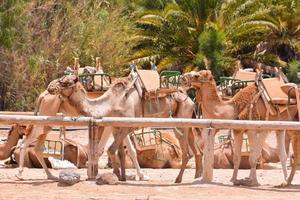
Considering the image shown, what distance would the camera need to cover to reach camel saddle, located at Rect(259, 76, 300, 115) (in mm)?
13289

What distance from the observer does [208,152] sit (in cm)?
1176

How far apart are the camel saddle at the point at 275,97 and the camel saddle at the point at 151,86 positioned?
5.16ft

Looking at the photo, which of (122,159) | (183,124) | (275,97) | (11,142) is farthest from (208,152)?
(11,142)

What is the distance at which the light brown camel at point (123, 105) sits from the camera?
1259cm

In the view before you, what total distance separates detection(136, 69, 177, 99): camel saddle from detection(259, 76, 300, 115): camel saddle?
157 cm

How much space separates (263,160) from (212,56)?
1655 centimetres

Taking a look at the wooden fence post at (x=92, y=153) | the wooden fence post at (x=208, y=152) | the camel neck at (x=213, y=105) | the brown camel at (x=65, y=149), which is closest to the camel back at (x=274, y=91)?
the camel neck at (x=213, y=105)

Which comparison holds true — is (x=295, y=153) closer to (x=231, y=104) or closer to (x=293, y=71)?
(x=231, y=104)

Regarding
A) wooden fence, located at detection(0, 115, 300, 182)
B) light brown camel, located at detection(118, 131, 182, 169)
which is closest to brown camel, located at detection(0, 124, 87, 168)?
light brown camel, located at detection(118, 131, 182, 169)

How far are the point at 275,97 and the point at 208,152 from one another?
91.7 inches

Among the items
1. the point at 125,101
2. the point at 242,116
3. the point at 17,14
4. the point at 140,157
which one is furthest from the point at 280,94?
the point at 17,14

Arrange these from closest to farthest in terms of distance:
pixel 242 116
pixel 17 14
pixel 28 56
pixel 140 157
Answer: pixel 242 116 < pixel 140 157 < pixel 17 14 < pixel 28 56

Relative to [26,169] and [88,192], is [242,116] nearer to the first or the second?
[88,192]

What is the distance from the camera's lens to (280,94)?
541 inches
